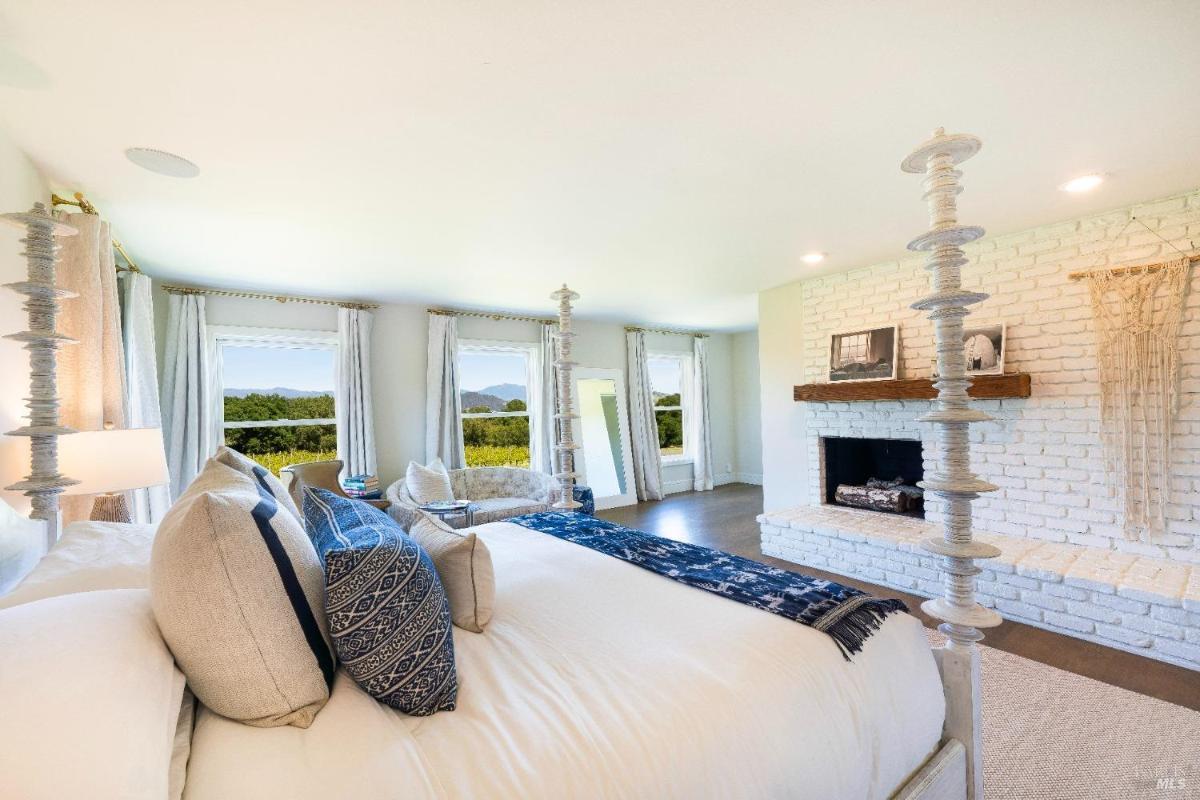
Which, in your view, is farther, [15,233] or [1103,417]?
[1103,417]

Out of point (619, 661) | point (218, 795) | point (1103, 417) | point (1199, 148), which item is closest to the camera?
point (218, 795)

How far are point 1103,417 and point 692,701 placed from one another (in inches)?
140

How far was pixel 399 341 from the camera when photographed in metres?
5.27

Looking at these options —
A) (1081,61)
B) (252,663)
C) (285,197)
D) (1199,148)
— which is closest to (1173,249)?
(1199,148)

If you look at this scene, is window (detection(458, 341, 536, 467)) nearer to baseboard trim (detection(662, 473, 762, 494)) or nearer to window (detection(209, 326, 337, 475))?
window (detection(209, 326, 337, 475))

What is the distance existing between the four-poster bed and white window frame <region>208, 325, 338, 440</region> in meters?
2.90

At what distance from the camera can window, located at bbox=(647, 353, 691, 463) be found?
300 inches

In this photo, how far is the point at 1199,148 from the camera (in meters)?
2.34

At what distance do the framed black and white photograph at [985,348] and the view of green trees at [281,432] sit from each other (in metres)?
5.38

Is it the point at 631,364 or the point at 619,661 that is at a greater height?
the point at 631,364

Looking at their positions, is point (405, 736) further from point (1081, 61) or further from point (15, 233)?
point (1081, 61)

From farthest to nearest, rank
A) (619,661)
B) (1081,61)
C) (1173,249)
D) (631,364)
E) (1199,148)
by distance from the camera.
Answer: (631,364) < (1173,249) < (1199,148) < (1081,61) < (619,661)

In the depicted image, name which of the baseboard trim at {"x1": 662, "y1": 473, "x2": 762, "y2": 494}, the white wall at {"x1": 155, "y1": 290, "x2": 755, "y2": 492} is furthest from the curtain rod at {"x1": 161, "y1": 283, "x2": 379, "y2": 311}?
the baseboard trim at {"x1": 662, "y1": 473, "x2": 762, "y2": 494}

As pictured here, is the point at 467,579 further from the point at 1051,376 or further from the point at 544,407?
the point at 544,407
